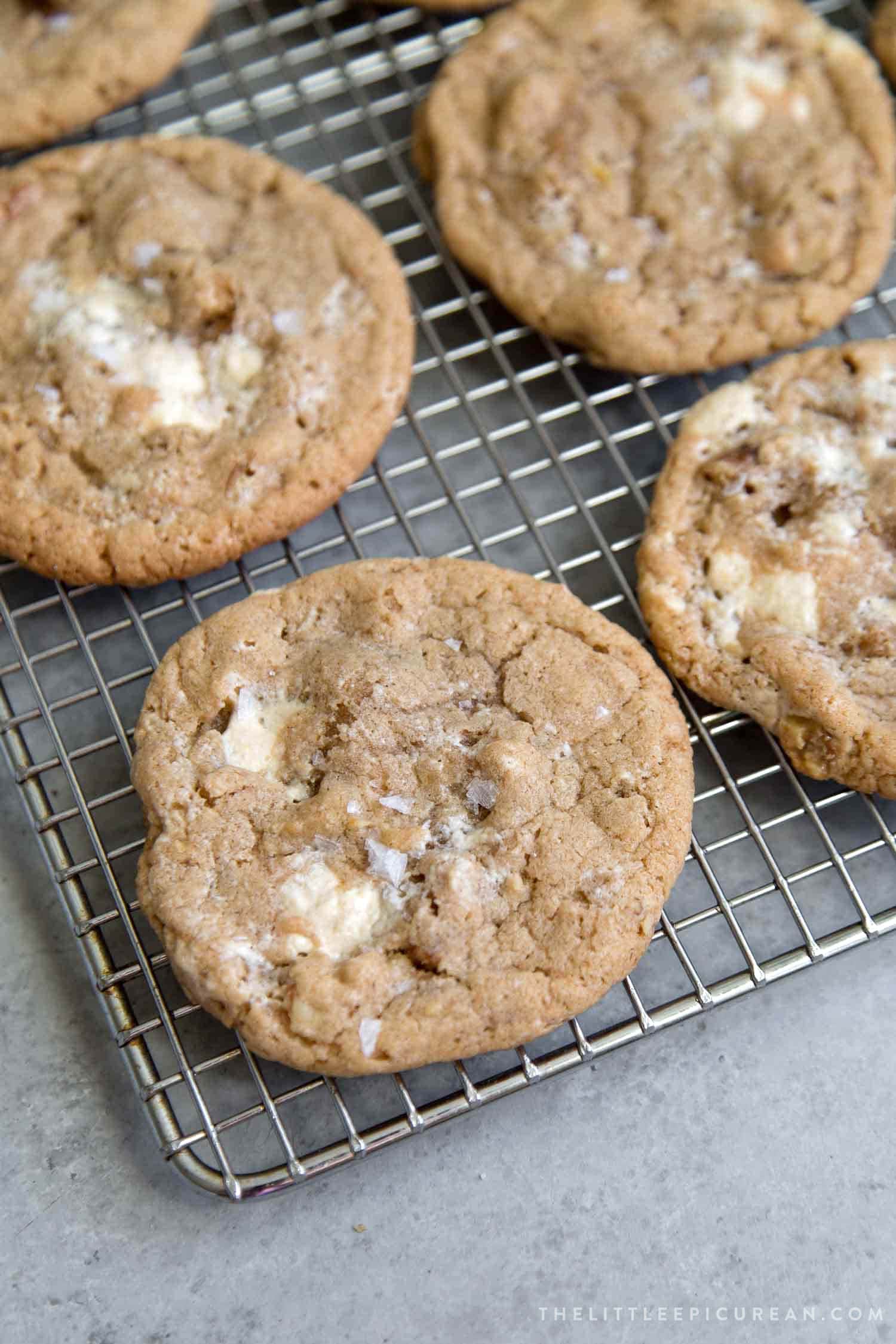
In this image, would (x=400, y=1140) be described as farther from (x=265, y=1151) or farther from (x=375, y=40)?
(x=375, y=40)

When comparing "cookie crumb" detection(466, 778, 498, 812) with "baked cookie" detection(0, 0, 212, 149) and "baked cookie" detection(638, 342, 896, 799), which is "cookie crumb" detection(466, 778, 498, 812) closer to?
"baked cookie" detection(638, 342, 896, 799)

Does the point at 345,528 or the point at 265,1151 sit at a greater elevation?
the point at 345,528

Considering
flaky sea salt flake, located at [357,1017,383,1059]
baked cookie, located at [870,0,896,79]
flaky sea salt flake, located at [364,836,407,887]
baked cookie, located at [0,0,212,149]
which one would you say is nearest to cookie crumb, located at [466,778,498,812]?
flaky sea salt flake, located at [364,836,407,887]

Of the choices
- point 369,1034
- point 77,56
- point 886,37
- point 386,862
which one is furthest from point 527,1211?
point 886,37

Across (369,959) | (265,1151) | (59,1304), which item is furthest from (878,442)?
(59,1304)

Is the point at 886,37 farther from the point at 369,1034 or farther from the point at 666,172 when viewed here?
the point at 369,1034
